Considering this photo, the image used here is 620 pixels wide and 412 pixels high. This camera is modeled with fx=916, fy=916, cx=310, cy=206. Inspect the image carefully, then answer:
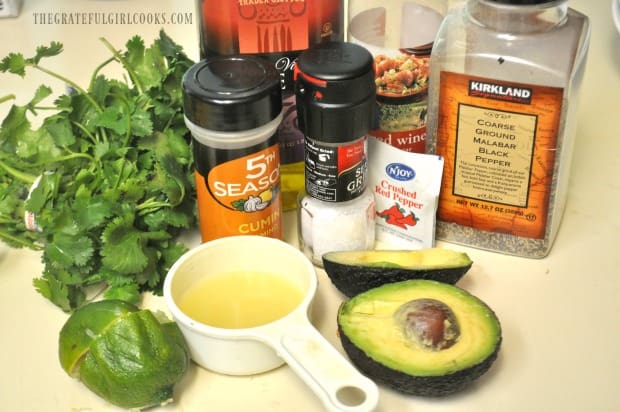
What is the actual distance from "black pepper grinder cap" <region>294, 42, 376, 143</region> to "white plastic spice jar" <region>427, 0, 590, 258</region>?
0.30 feet

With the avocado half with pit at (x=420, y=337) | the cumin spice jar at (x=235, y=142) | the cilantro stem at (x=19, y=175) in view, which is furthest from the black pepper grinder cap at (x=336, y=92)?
the cilantro stem at (x=19, y=175)

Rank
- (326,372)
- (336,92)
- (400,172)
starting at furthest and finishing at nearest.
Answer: (400,172) < (336,92) < (326,372)

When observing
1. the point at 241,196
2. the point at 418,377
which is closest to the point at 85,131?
the point at 241,196

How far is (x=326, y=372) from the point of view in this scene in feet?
2.36

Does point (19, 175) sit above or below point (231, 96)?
below

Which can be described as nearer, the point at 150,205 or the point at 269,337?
the point at 269,337

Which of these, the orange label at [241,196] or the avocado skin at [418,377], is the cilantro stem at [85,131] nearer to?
the orange label at [241,196]

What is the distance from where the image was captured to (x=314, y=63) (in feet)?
2.75

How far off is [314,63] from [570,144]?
29 cm

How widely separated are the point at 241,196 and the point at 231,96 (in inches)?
4.3

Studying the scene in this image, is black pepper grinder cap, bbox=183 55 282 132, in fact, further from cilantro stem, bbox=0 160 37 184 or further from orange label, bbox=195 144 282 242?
cilantro stem, bbox=0 160 37 184

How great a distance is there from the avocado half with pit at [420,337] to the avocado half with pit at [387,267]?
0.03 meters

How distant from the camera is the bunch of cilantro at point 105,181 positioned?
87 centimetres

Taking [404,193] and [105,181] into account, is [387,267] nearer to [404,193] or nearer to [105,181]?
[404,193]
